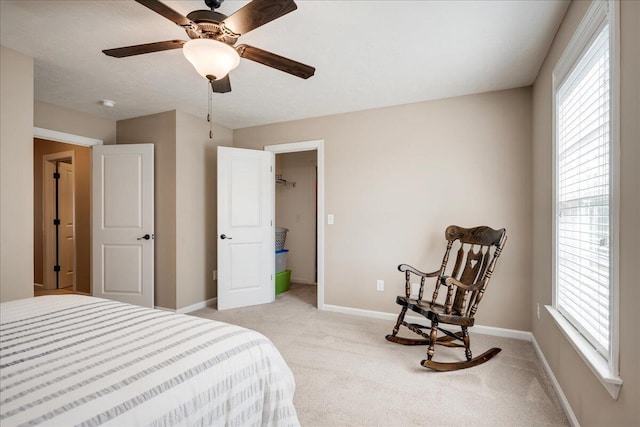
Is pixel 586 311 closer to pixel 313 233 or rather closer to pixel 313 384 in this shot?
pixel 313 384

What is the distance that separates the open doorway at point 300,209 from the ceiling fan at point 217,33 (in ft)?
11.9

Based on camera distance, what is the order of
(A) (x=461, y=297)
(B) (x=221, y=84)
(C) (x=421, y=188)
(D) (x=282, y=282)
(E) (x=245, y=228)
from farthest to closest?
(D) (x=282, y=282) → (E) (x=245, y=228) → (C) (x=421, y=188) → (A) (x=461, y=297) → (B) (x=221, y=84)

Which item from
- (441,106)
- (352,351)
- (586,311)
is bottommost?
(352,351)

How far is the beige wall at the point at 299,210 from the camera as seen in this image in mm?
5535

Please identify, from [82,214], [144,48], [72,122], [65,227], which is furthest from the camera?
[65,227]

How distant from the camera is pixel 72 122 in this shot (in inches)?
145

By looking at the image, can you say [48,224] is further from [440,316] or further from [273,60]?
[440,316]

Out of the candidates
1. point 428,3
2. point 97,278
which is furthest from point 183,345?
point 97,278

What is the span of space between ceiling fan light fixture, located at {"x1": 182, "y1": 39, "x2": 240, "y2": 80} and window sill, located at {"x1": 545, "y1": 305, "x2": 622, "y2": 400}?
2.25m

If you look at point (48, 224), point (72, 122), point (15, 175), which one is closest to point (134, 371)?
point (15, 175)

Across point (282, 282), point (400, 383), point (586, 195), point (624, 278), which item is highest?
point (586, 195)

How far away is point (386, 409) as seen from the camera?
194 cm

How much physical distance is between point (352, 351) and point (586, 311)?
169 cm

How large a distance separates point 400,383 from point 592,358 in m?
1.15
